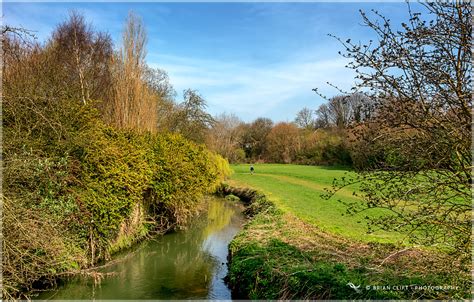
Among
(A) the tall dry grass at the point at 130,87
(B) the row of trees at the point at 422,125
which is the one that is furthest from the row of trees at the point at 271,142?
(B) the row of trees at the point at 422,125

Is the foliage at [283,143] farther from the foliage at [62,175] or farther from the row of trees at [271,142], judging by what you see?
the foliage at [62,175]

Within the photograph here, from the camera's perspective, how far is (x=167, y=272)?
33.5 feet

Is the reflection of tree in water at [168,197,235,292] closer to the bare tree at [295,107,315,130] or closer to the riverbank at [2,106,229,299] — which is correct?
the riverbank at [2,106,229,299]

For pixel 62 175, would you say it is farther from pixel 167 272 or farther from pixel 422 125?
pixel 422 125

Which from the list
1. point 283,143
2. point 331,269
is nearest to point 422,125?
point 331,269

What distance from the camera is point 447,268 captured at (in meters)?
4.69

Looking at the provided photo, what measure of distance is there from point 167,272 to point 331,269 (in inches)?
195

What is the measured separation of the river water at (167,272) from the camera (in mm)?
8453

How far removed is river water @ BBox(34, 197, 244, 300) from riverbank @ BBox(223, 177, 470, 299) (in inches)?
35.0

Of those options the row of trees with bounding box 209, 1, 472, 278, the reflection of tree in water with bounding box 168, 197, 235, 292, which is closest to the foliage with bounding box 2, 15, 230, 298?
the reflection of tree in water with bounding box 168, 197, 235, 292

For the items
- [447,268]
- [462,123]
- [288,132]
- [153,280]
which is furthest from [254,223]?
[288,132]

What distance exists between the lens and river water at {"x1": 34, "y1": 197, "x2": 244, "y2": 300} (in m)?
8.45

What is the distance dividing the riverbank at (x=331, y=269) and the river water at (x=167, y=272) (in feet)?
2.91

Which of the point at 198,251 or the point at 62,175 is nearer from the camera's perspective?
the point at 62,175
